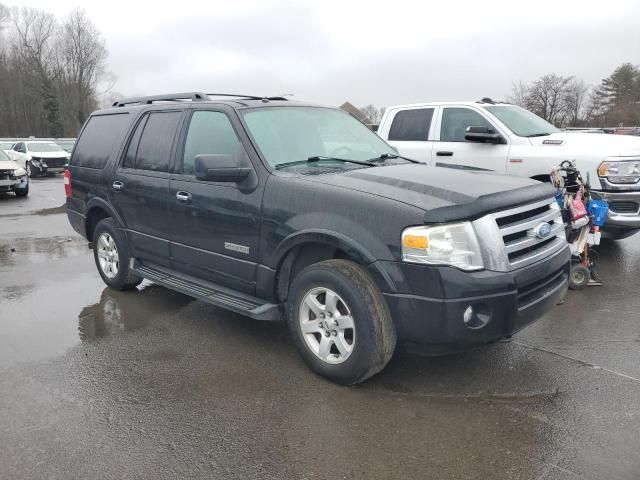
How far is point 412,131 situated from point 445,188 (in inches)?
201

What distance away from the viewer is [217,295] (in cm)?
432

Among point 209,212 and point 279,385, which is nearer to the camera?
point 279,385

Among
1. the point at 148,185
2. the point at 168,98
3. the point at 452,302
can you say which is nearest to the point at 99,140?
the point at 168,98

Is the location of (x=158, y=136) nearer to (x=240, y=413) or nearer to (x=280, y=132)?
(x=280, y=132)

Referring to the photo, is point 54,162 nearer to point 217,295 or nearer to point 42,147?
point 42,147

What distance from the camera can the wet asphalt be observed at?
9.25ft

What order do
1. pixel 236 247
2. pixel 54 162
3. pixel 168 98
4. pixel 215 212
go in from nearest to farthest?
pixel 236 247
pixel 215 212
pixel 168 98
pixel 54 162

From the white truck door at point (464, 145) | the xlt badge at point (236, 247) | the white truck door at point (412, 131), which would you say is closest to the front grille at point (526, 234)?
the xlt badge at point (236, 247)

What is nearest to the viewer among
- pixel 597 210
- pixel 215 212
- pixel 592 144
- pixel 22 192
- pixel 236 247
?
pixel 236 247

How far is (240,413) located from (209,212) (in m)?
→ 1.68

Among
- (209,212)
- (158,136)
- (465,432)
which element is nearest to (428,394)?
(465,432)

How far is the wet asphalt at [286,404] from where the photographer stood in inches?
111

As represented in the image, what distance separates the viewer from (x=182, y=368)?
4004 mm

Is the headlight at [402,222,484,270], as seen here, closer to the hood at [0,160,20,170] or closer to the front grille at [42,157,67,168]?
the hood at [0,160,20,170]
